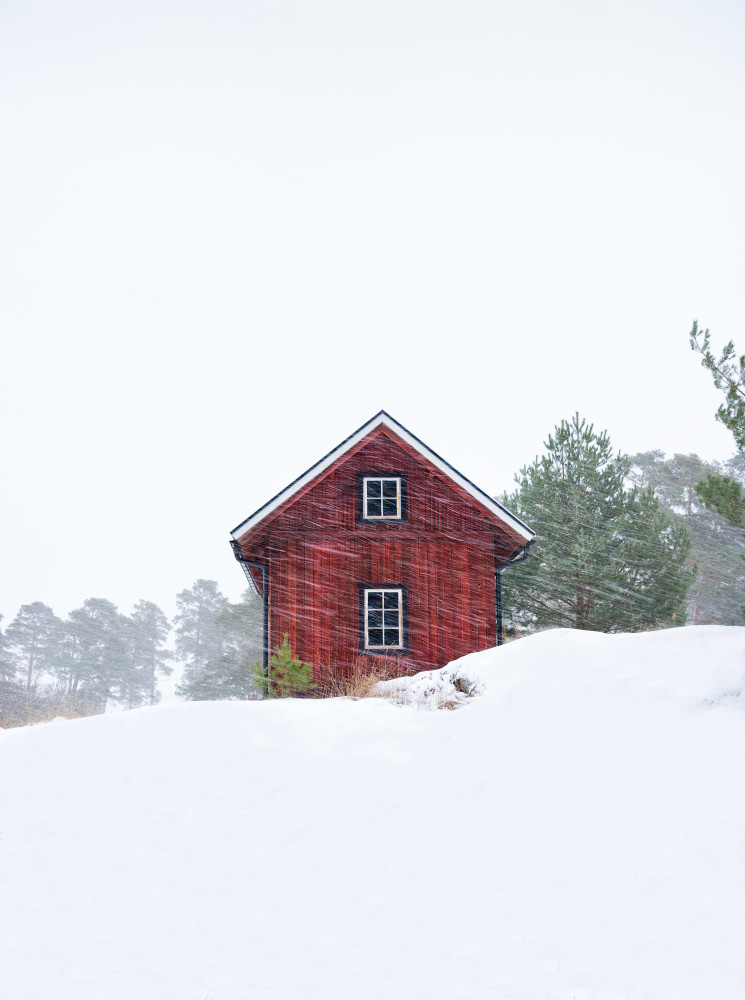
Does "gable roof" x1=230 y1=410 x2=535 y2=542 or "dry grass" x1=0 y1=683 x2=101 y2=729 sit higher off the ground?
"gable roof" x1=230 y1=410 x2=535 y2=542

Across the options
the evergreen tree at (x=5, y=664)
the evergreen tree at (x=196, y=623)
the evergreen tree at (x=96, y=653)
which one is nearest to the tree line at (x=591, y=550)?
the evergreen tree at (x=196, y=623)

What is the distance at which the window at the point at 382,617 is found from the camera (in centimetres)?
1506

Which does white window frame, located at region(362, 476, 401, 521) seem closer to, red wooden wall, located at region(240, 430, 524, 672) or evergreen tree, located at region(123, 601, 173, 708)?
red wooden wall, located at region(240, 430, 524, 672)

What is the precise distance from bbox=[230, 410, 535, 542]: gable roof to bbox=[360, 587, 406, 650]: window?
258 centimetres

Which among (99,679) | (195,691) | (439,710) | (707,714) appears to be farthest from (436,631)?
(99,679)

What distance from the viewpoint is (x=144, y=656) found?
53062 millimetres

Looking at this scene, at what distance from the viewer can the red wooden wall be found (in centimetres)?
1502

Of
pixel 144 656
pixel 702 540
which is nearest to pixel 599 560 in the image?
pixel 702 540

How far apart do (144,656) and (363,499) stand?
4270cm

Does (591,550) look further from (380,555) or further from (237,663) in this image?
(237,663)

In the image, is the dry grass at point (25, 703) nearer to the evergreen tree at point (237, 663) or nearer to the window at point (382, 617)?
the evergreen tree at point (237, 663)

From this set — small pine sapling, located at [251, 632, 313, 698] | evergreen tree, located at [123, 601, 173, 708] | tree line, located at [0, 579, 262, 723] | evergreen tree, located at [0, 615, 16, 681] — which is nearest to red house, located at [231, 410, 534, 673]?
small pine sapling, located at [251, 632, 313, 698]

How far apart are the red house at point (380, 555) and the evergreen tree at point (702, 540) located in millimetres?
12271

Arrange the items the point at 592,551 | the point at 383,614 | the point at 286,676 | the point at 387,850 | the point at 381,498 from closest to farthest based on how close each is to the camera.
→ 1. the point at 387,850
2. the point at 286,676
3. the point at 383,614
4. the point at 381,498
5. the point at 592,551
